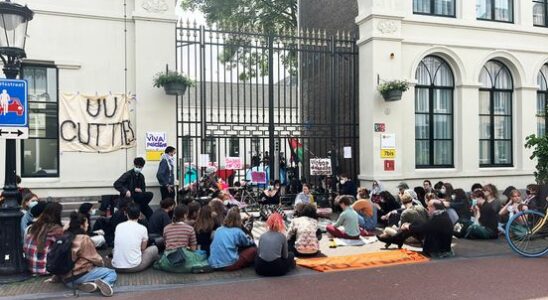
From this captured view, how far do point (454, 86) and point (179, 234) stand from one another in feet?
36.3

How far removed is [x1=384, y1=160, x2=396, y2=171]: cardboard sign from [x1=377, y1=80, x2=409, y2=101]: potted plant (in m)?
1.84

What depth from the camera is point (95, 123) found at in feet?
39.7

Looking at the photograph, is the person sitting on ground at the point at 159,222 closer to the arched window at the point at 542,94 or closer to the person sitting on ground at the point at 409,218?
the person sitting on ground at the point at 409,218

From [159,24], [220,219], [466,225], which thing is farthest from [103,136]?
[466,225]

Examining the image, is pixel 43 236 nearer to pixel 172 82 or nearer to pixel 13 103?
pixel 13 103

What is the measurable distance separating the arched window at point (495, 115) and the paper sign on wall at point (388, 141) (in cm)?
366

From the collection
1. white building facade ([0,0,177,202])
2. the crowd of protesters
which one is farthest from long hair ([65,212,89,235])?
white building facade ([0,0,177,202])

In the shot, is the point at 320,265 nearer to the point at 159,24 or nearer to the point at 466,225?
the point at 466,225

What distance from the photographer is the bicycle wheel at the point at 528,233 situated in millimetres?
8828

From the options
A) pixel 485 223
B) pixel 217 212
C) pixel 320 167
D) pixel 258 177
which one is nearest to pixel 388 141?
pixel 320 167

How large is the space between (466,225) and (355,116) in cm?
560

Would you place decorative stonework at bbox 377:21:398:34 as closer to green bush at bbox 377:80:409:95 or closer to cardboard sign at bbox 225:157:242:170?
green bush at bbox 377:80:409:95

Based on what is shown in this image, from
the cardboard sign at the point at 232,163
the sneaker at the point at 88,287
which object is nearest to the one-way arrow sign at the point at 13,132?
the sneaker at the point at 88,287

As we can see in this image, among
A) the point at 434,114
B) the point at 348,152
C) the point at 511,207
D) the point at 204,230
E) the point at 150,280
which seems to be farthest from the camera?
the point at 434,114
